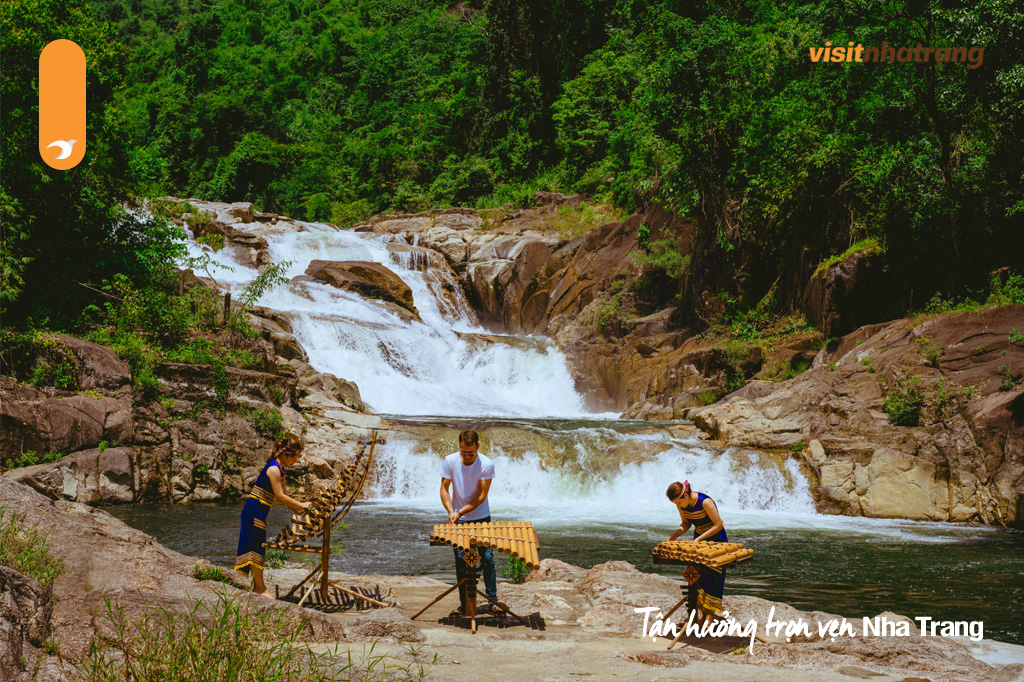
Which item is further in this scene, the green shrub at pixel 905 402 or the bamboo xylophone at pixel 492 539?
the green shrub at pixel 905 402

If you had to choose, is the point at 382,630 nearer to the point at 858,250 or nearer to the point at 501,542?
the point at 501,542

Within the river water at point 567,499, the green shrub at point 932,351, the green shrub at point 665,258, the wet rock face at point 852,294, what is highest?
the green shrub at point 665,258

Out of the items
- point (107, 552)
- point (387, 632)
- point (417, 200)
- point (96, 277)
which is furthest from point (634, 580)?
point (417, 200)

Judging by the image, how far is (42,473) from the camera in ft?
38.2

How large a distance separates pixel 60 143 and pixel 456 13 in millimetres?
50442

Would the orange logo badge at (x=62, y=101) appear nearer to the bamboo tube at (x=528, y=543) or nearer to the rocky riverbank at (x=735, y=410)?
the rocky riverbank at (x=735, y=410)

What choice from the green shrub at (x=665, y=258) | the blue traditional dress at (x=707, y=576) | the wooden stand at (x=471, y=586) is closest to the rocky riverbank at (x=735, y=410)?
the green shrub at (x=665, y=258)

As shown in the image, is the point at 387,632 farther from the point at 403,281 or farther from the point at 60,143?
the point at 403,281

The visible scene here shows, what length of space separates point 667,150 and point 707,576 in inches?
867

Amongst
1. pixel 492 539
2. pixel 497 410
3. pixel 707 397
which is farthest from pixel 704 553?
pixel 497 410

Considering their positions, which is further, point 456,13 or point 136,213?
point 456,13

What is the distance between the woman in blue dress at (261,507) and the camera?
19.0 ft

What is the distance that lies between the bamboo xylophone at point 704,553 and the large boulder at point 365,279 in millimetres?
22801

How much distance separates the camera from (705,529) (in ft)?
19.4
